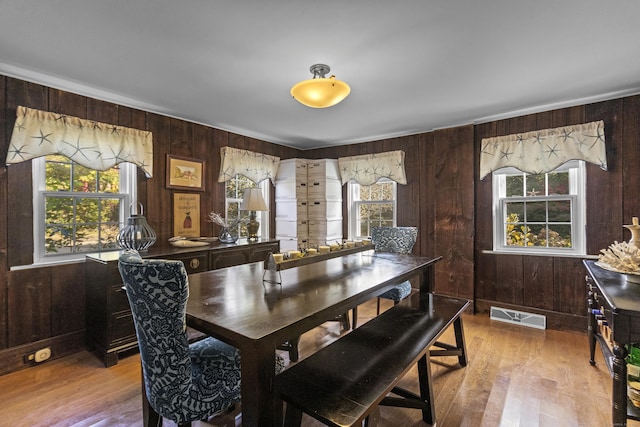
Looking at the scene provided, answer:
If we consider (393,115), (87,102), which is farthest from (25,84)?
(393,115)

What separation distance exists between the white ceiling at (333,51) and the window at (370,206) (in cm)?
149

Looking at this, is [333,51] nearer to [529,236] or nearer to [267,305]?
[267,305]

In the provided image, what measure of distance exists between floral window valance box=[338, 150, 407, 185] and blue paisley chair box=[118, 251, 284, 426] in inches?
135

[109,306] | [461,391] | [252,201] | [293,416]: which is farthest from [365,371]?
[252,201]

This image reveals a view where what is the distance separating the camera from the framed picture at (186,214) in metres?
3.36

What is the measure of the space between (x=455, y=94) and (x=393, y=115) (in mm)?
743

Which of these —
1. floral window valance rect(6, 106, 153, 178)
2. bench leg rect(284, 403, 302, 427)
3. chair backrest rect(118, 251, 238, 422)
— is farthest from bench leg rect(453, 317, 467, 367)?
floral window valance rect(6, 106, 153, 178)

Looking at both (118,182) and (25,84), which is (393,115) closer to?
(118,182)

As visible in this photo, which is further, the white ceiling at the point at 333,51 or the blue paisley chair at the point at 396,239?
the blue paisley chair at the point at 396,239

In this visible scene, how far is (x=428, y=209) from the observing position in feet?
13.0

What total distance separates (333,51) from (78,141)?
2.30 meters

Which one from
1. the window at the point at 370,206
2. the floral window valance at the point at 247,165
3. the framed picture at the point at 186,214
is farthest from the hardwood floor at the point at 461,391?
the floral window valance at the point at 247,165

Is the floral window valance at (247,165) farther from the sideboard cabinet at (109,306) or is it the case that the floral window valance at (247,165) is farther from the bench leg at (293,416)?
the bench leg at (293,416)

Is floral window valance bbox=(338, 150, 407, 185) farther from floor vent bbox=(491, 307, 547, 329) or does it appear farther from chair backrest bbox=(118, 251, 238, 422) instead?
chair backrest bbox=(118, 251, 238, 422)
